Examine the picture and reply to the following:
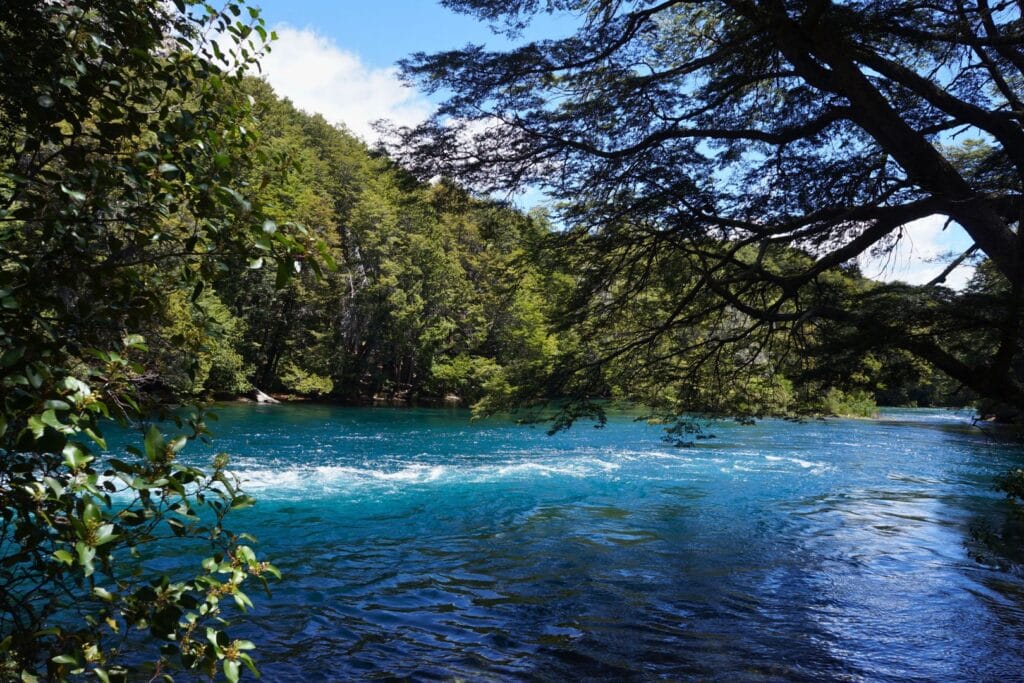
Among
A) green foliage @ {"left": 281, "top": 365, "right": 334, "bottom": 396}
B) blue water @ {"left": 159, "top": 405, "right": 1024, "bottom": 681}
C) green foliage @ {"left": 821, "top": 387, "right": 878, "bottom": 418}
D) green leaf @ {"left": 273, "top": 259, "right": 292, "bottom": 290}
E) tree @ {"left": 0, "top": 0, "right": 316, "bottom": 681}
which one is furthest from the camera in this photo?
green foliage @ {"left": 281, "top": 365, "right": 334, "bottom": 396}

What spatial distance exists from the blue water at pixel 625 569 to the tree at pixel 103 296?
0.51 metres

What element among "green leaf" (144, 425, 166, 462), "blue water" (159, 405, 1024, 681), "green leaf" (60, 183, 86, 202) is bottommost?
"blue water" (159, 405, 1024, 681)

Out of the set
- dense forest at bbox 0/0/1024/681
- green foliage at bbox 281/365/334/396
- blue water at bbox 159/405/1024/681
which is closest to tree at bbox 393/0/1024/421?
dense forest at bbox 0/0/1024/681

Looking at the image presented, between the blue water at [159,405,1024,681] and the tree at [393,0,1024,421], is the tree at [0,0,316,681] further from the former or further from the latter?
the tree at [393,0,1024,421]

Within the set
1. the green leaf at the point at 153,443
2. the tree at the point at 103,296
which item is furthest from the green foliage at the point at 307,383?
the green leaf at the point at 153,443

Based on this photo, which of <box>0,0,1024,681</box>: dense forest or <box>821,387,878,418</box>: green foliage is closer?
<box>0,0,1024,681</box>: dense forest

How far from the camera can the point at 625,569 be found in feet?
25.6

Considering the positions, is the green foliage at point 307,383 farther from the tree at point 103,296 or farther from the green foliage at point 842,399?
the tree at point 103,296

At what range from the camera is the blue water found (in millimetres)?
5211

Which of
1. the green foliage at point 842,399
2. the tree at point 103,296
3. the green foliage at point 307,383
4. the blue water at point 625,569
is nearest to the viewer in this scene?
the tree at point 103,296

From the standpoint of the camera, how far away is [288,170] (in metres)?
2.55

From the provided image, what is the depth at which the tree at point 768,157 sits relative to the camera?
5.24m

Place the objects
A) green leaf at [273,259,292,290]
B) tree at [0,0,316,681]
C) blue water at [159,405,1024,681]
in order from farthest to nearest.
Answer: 1. blue water at [159,405,1024,681]
2. green leaf at [273,259,292,290]
3. tree at [0,0,316,681]

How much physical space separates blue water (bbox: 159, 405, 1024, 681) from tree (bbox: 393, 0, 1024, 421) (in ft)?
7.72
